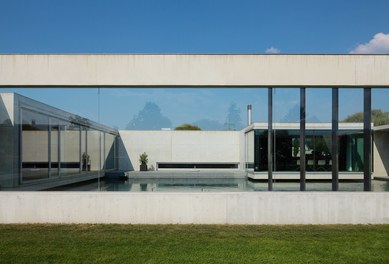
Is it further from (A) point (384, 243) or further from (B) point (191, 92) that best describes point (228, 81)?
(A) point (384, 243)

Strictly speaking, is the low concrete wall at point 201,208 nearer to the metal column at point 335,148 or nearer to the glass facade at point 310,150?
the metal column at point 335,148

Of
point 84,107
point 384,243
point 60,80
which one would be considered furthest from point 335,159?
point 60,80

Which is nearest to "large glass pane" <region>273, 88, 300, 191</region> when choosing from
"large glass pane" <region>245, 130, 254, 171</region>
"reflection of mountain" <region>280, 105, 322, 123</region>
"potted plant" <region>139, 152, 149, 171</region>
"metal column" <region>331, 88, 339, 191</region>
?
"reflection of mountain" <region>280, 105, 322, 123</region>

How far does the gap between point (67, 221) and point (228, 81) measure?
201 inches

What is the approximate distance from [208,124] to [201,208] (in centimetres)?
214

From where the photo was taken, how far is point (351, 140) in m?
9.47

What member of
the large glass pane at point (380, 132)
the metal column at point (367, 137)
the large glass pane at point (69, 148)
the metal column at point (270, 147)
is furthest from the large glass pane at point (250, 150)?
the large glass pane at point (69, 148)

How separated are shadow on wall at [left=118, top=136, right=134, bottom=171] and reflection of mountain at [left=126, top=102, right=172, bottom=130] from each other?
498mm

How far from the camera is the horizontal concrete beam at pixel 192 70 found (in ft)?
29.4

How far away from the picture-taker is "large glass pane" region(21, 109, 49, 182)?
9227 millimetres

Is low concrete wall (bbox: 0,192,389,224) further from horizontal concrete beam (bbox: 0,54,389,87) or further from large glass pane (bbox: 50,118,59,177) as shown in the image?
horizontal concrete beam (bbox: 0,54,389,87)

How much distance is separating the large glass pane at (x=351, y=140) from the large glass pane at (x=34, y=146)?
24.6ft

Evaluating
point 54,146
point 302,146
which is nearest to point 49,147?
point 54,146

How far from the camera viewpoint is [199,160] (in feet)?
31.1
